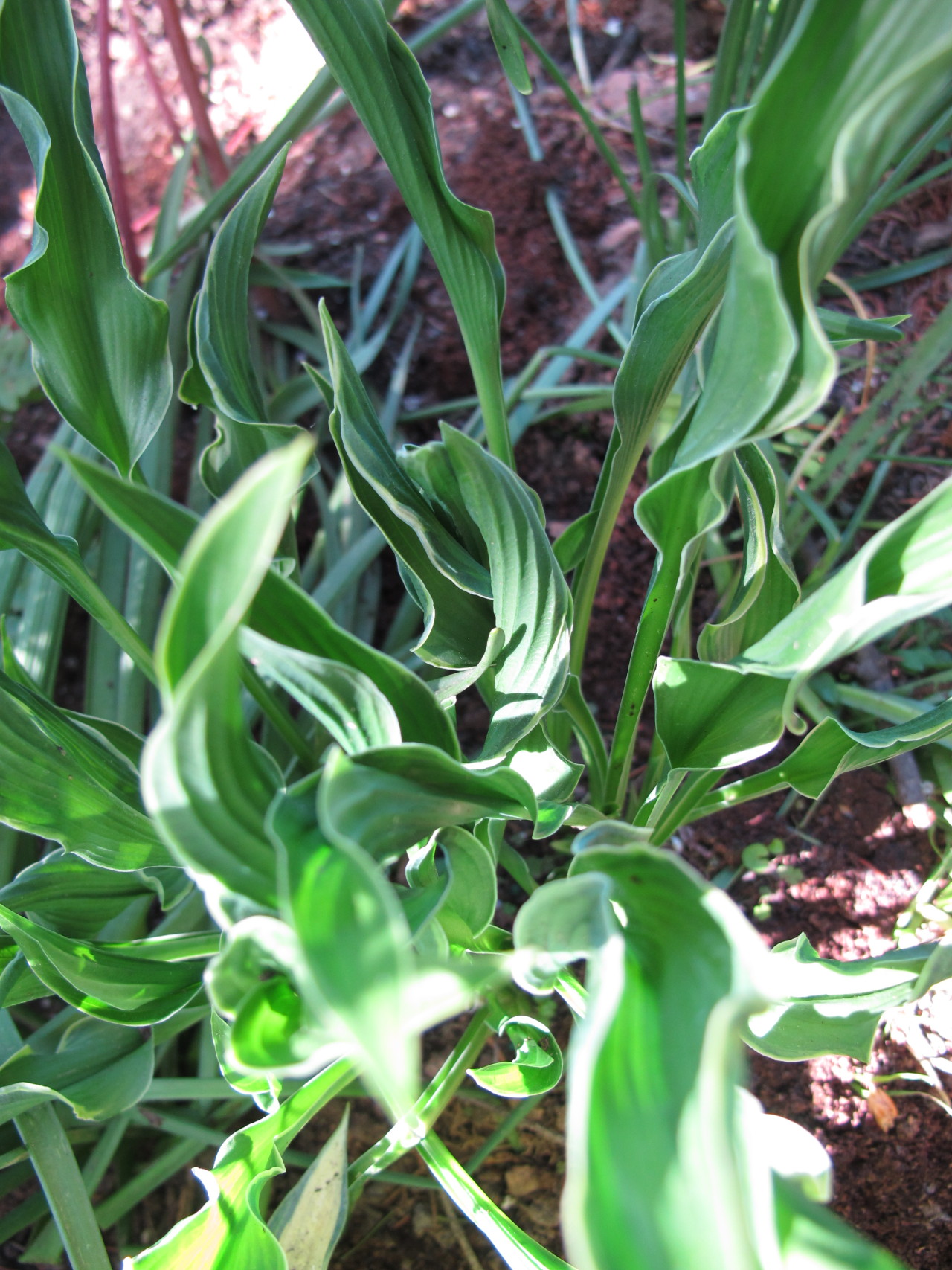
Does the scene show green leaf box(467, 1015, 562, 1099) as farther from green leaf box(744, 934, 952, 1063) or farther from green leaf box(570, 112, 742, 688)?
green leaf box(570, 112, 742, 688)

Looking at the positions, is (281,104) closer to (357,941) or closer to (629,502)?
(629,502)

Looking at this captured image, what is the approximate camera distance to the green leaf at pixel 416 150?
562 mm

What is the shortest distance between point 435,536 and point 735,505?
483 mm

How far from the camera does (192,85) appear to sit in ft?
3.59

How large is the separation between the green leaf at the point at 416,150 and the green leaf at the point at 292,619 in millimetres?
324

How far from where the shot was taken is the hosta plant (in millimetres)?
317

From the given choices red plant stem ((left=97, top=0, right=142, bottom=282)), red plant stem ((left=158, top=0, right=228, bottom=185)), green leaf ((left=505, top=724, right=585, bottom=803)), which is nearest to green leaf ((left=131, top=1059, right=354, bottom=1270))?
green leaf ((left=505, top=724, right=585, bottom=803))

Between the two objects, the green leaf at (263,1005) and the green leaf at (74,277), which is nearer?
the green leaf at (263,1005)

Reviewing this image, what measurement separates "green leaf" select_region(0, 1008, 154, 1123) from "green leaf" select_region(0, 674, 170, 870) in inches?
6.3

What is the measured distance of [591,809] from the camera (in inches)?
25.7

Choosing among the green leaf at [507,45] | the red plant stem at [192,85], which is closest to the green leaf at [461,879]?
the green leaf at [507,45]

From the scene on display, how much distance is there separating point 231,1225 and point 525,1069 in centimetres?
22

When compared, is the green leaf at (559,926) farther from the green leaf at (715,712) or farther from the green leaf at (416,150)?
the green leaf at (416,150)

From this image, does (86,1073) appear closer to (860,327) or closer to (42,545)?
Answer: (42,545)
